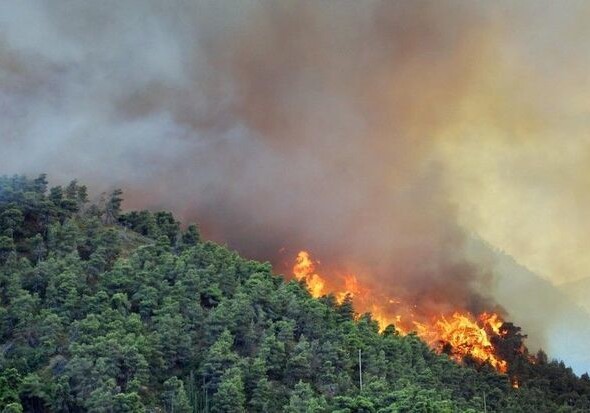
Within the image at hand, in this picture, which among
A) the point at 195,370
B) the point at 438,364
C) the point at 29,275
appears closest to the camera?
the point at 195,370

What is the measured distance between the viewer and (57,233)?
10681 cm

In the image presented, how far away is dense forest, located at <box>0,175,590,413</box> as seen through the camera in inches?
3255

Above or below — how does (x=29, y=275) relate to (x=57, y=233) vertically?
below

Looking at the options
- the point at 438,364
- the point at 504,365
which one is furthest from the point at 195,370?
the point at 504,365

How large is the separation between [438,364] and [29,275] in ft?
178

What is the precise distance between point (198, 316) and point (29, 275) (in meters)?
19.1

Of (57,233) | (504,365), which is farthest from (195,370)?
(504,365)

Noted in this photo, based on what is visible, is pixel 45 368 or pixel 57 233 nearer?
pixel 45 368

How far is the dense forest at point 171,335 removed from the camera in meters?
82.7

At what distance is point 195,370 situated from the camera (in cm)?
8956

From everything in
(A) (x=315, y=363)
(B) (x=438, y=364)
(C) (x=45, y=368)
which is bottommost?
(C) (x=45, y=368)

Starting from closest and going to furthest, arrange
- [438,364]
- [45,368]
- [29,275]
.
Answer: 1. [45,368]
2. [29,275]
3. [438,364]

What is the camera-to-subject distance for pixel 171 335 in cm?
8988

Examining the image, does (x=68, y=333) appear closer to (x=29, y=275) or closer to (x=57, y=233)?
(x=29, y=275)
